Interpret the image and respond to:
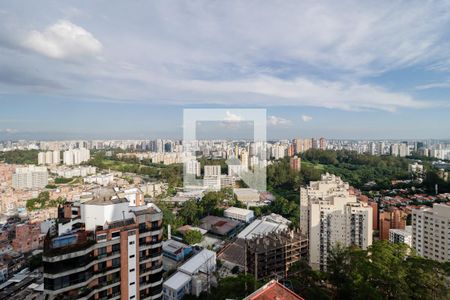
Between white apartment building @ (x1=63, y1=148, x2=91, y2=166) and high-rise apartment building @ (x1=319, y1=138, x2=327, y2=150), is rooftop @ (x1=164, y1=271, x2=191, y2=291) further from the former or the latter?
white apartment building @ (x1=63, y1=148, x2=91, y2=166)

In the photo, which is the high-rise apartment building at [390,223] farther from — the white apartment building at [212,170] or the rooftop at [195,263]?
the white apartment building at [212,170]

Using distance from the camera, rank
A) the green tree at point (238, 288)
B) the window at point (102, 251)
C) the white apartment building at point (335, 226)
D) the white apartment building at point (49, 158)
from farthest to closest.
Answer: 1. the white apartment building at point (49, 158)
2. the white apartment building at point (335, 226)
3. the green tree at point (238, 288)
4. the window at point (102, 251)

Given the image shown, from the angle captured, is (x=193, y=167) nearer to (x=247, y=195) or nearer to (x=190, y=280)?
(x=247, y=195)

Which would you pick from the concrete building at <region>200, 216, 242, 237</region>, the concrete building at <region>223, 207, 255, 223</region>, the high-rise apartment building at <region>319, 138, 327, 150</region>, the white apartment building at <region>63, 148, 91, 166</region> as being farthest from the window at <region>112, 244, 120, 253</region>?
the white apartment building at <region>63, 148, 91, 166</region>

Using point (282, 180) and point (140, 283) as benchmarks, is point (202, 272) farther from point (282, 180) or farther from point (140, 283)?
point (282, 180)

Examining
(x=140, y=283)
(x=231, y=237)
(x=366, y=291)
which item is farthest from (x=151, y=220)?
(x=231, y=237)

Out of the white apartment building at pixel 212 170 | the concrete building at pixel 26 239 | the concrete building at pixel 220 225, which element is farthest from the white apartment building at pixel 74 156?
the concrete building at pixel 220 225

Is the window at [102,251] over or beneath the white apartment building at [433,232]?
over
